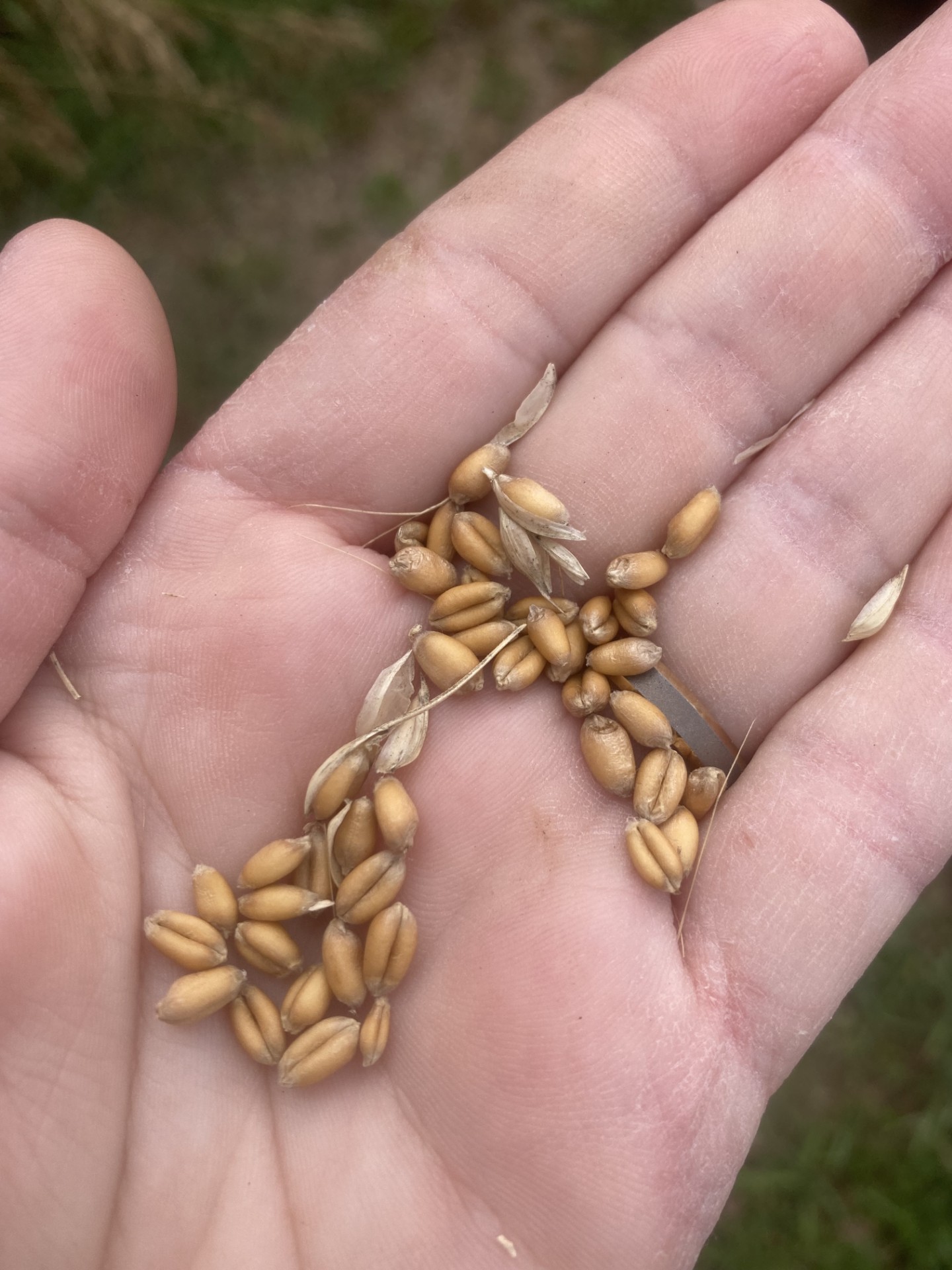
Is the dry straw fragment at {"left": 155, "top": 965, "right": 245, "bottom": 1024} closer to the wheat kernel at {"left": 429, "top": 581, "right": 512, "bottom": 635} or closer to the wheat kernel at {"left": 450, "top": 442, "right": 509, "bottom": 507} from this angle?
the wheat kernel at {"left": 429, "top": 581, "right": 512, "bottom": 635}

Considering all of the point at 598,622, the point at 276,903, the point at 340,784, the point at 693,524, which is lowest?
the point at 276,903

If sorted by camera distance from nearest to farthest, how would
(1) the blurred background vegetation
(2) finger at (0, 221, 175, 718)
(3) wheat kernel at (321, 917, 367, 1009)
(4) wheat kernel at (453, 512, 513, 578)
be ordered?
(2) finger at (0, 221, 175, 718), (3) wheat kernel at (321, 917, 367, 1009), (4) wheat kernel at (453, 512, 513, 578), (1) the blurred background vegetation

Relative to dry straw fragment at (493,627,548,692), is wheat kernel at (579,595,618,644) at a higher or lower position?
higher

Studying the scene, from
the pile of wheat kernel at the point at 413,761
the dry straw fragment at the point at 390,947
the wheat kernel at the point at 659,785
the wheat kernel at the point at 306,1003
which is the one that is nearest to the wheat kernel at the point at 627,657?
the pile of wheat kernel at the point at 413,761

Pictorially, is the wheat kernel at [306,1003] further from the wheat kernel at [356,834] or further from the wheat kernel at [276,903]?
the wheat kernel at [356,834]

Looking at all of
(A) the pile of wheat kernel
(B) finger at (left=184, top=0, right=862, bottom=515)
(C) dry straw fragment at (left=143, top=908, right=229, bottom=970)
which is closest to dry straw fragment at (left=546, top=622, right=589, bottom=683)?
(A) the pile of wheat kernel

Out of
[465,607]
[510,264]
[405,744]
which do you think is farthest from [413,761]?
[510,264]

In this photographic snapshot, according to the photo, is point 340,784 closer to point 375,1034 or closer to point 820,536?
point 375,1034

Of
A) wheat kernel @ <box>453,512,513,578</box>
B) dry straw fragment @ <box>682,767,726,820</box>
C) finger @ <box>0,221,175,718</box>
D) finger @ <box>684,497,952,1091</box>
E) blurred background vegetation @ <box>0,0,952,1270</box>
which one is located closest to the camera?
finger @ <box>0,221,175,718</box>
